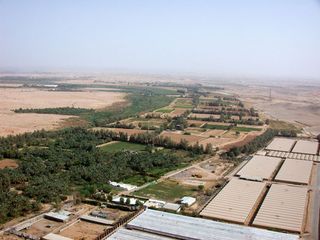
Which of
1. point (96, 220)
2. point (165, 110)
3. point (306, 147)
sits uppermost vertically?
point (165, 110)

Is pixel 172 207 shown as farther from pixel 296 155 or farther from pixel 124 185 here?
pixel 296 155

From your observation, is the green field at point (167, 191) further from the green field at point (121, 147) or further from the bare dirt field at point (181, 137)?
the bare dirt field at point (181, 137)

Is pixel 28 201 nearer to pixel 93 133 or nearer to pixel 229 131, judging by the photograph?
pixel 93 133

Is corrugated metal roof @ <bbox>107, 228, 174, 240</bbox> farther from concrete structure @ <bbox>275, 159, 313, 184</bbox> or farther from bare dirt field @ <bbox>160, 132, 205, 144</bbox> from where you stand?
bare dirt field @ <bbox>160, 132, 205, 144</bbox>

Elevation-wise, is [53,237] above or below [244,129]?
below

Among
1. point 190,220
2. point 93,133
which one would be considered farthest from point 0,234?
point 93,133

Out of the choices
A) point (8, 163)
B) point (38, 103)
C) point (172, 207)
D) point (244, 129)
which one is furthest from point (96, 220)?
point (38, 103)
